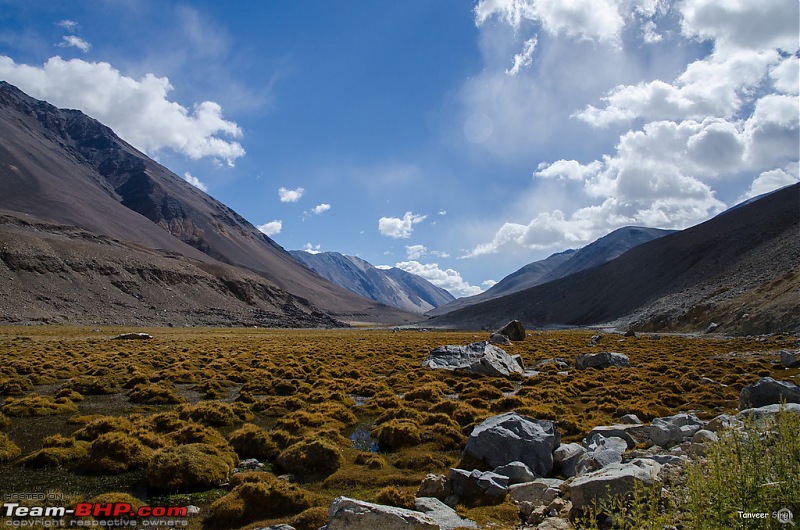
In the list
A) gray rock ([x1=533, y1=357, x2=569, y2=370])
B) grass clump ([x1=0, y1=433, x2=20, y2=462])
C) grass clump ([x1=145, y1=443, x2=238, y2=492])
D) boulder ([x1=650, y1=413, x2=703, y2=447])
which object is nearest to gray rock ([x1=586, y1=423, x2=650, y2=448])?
boulder ([x1=650, y1=413, x2=703, y2=447])

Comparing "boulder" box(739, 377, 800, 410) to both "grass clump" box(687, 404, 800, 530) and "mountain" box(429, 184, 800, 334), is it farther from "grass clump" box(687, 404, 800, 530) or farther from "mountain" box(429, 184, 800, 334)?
"mountain" box(429, 184, 800, 334)

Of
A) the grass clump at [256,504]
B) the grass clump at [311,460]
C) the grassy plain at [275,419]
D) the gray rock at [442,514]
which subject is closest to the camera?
the gray rock at [442,514]

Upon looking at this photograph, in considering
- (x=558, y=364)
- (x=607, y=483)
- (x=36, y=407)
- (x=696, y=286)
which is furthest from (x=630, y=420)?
(x=696, y=286)

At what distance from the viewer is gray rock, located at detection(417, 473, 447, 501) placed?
1009 centimetres

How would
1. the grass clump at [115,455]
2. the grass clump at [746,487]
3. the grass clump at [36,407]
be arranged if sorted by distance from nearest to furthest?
1. the grass clump at [746,487]
2. the grass clump at [115,455]
3. the grass clump at [36,407]

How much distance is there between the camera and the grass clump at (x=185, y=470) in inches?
418

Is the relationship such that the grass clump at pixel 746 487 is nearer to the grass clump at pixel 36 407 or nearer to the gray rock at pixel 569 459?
the gray rock at pixel 569 459

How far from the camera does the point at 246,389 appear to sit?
23.9m

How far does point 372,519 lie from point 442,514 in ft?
7.03

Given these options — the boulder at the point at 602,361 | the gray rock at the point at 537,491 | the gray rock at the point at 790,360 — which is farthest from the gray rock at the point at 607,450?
the gray rock at the point at 790,360

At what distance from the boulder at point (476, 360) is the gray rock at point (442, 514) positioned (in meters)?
20.7

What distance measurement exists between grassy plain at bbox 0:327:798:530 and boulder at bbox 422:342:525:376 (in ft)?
4.75

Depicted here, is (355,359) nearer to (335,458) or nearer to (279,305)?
(335,458)

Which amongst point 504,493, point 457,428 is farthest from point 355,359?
point 504,493
